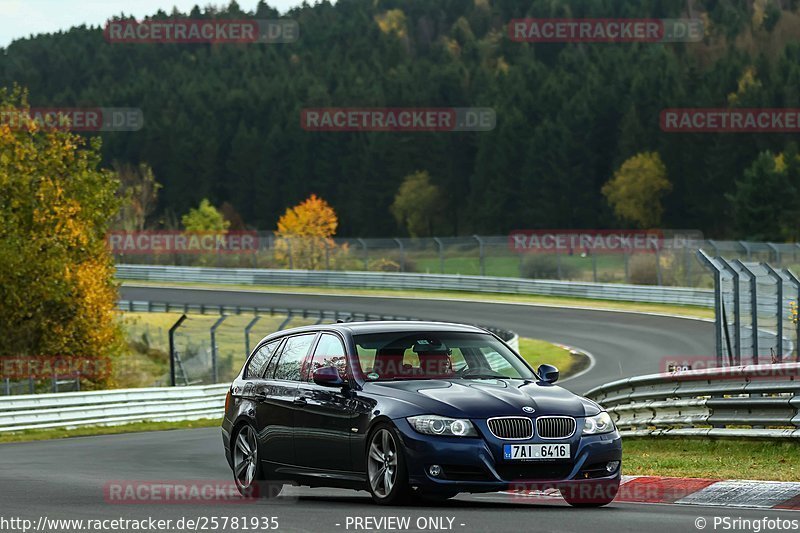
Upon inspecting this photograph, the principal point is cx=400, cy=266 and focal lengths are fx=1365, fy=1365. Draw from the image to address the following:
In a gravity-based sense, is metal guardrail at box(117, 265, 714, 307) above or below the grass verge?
above

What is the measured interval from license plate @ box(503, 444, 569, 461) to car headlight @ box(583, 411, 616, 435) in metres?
0.26

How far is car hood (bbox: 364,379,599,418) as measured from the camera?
9.71 metres

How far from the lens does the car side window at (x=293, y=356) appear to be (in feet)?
37.9

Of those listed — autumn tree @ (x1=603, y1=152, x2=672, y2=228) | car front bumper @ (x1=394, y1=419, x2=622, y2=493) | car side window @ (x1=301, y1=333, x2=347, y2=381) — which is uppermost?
autumn tree @ (x1=603, y1=152, x2=672, y2=228)

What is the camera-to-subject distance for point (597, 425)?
32.8 feet

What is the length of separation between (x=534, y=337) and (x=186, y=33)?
13256 cm

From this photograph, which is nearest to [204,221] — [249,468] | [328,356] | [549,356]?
[549,356]

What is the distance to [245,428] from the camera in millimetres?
12125

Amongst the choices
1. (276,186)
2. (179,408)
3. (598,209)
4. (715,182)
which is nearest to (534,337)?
(179,408)

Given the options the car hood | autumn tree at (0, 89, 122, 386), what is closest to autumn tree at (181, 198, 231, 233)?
autumn tree at (0, 89, 122, 386)

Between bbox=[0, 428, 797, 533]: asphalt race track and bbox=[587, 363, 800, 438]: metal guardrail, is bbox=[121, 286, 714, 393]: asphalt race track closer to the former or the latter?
bbox=[587, 363, 800, 438]: metal guardrail

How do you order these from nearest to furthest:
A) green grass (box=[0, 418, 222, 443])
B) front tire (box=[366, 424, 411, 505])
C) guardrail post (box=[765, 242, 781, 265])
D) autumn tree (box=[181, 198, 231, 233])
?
front tire (box=[366, 424, 411, 505])
green grass (box=[0, 418, 222, 443])
guardrail post (box=[765, 242, 781, 265])
autumn tree (box=[181, 198, 231, 233])

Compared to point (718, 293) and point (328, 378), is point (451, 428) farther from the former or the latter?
point (718, 293)

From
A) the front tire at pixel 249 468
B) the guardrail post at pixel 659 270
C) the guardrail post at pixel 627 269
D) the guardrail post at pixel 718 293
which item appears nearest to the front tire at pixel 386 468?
the front tire at pixel 249 468
